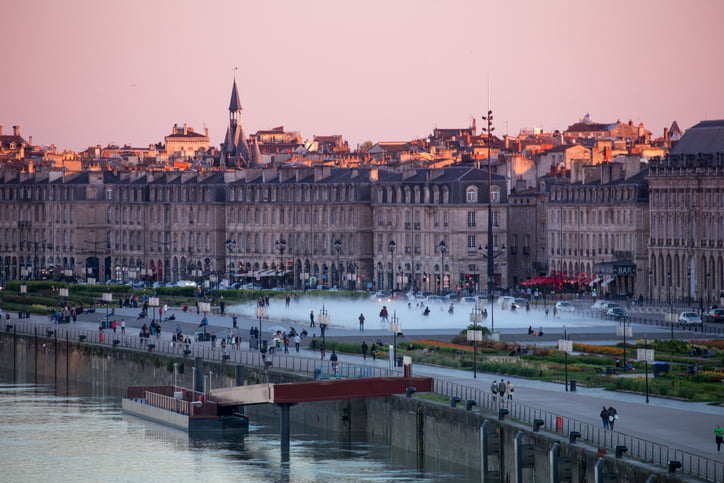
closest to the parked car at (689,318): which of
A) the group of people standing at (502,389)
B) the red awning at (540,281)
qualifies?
the red awning at (540,281)

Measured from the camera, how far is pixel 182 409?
276 feet

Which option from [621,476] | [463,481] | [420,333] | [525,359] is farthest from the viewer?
[420,333]

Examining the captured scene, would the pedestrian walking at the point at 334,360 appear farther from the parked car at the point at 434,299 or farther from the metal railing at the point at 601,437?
the parked car at the point at 434,299

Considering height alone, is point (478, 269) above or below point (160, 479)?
above

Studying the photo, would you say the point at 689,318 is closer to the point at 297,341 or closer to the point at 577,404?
the point at 297,341

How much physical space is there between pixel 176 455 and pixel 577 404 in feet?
55.2

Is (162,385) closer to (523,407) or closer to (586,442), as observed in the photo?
(523,407)

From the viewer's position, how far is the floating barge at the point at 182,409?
3219 inches

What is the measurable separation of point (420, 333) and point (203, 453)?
2711 centimetres

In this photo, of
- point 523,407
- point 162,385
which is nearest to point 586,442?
point 523,407

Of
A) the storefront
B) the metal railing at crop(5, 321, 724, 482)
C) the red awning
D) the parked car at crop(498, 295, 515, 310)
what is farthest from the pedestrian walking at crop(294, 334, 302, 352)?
the red awning

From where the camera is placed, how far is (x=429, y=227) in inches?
6107

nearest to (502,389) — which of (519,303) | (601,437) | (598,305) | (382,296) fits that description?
(601,437)

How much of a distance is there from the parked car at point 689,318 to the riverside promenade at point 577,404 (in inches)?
140
